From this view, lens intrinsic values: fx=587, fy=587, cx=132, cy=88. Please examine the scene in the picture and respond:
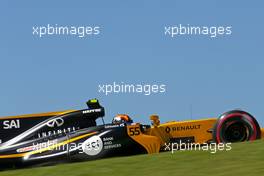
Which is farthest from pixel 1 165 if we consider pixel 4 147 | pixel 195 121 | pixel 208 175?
pixel 208 175

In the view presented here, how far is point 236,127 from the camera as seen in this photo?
1366 centimetres

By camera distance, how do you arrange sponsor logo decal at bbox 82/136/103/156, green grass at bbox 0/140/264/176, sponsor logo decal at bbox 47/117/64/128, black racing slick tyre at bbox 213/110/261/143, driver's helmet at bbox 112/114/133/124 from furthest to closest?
driver's helmet at bbox 112/114/133/124
sponsor logo decal at bbox 47/117/64/128
black racing slick tyre at bbox 213/110/261/143
sponsor logo decal at bbox 82/136/103/156
green grass at bbox 0/140/264/176

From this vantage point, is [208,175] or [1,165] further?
[1,165]

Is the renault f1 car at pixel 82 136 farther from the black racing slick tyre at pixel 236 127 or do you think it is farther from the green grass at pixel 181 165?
the green grass at pixel 181 165

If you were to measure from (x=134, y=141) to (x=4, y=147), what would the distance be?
304 centimetres

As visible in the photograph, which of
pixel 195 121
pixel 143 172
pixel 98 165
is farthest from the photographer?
pixel 195 121

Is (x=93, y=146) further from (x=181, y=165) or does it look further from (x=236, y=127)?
(x=181, y=165)

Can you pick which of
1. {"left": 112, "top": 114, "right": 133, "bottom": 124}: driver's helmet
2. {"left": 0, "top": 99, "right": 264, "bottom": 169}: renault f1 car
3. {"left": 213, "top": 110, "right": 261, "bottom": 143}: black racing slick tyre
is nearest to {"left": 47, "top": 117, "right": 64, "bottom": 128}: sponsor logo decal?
{"left": 0, "top": 99, "right": 264, "bottom": 169}: renault f1 car

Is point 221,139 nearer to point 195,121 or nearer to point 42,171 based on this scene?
point 195,121

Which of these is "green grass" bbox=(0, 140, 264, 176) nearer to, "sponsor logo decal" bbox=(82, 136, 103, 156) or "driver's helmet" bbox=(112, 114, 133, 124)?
"sponsor logo decal" bbox=(82, 136, 103, 156)

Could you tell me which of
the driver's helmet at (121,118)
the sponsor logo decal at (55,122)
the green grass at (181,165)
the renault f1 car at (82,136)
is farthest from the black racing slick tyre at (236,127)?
the sponsor logo decal at (55,122)

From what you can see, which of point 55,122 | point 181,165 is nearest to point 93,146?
point 55,122

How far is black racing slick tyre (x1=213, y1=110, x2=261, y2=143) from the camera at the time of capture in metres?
13.5

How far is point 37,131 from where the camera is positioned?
547 inches
